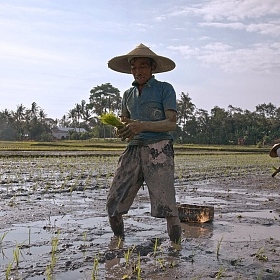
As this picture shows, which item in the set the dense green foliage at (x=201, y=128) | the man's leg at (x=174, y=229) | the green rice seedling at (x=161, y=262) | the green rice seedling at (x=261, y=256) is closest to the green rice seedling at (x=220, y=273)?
the green rice seedling at (x=161, y=262)

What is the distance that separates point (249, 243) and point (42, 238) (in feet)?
5.85

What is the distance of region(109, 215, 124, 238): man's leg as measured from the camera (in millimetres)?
3771

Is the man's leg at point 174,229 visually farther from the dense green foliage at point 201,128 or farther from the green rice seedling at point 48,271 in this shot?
the dense green foliage at point 201,128

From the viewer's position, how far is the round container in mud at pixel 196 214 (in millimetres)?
4758

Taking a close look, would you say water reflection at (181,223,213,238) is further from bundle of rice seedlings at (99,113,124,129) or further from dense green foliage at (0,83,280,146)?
dense green foliage at (0,83,280,146)

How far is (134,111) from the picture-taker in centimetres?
376

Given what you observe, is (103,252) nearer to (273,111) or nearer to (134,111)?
(134,111)

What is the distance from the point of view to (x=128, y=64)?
13.1 ft

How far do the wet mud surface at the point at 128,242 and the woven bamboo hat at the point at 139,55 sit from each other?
151cm

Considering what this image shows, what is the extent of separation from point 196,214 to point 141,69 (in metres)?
1.86

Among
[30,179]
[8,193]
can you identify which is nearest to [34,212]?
[8,193]

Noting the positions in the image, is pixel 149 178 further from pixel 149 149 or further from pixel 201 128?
pixel 201 128

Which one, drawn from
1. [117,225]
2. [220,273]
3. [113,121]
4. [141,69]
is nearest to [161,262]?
[220,273]

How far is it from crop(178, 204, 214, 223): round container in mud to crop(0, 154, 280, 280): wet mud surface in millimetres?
85
